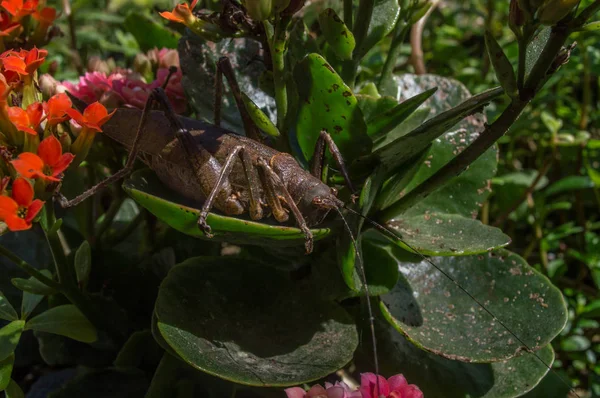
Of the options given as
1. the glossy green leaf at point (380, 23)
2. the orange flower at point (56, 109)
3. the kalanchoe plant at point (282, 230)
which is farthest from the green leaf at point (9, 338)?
the glossy green leaf at point (380, 23)

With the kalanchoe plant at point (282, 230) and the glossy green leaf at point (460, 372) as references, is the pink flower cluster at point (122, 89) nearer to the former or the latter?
the kalanchoe plant at point (282, 230)

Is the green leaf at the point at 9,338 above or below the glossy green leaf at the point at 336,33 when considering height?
below

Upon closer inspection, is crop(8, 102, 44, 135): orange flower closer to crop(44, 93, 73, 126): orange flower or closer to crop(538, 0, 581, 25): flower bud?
crop(44, 93, 73, 126): orange flower

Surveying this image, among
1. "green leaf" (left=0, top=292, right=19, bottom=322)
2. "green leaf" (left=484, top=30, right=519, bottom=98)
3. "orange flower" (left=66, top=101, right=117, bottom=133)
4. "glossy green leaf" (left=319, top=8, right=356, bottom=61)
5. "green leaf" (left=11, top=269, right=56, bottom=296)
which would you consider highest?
"green leaf" (left=484, top=30, right=519, bottom=98)

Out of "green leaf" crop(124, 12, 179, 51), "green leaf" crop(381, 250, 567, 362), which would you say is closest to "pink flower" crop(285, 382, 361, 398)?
"green leaf" crop(381, 250, 567, 362)

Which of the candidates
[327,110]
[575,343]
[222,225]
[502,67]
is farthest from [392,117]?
[575,343]
